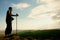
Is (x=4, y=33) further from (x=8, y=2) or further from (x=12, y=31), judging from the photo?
(x=8, y=2)

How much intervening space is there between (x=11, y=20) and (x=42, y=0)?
1.02 metres

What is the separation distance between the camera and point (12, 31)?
23.2ft

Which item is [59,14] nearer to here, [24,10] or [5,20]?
[24,10]

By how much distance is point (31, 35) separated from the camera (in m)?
7.07

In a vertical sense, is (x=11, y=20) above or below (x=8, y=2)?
below

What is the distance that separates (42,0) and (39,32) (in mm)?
910

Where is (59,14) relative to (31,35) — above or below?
above

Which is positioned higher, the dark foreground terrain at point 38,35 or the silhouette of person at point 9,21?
the silhouette of person at point 9,21

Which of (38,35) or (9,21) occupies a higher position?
(9,21)

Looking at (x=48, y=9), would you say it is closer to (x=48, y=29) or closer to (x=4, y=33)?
(x=48, y=29)

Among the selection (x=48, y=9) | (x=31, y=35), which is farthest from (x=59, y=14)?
(x=31, y=35)

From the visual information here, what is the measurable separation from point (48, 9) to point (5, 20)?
1222 millimetres

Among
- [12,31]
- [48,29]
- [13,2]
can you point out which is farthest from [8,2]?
[48,29]

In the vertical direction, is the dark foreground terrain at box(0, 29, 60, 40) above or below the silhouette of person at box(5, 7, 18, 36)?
below
